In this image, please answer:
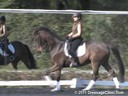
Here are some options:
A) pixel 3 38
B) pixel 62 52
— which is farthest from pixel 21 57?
pixel 62 52

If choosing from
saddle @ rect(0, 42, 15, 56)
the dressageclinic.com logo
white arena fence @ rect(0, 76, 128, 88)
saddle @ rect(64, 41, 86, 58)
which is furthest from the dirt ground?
saddle @ rect(0, 42, 15, 56)

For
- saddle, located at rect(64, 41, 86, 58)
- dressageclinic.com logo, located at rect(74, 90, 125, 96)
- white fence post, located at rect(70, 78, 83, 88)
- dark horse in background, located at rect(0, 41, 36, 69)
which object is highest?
saddle, located at rect(64, 41, 86, 58)

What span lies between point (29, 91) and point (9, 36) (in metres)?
2.14

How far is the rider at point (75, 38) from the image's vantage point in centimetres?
1502

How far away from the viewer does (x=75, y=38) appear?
49.4 feet

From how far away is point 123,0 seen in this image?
23125 mm

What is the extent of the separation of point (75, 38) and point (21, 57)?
1.99 metres

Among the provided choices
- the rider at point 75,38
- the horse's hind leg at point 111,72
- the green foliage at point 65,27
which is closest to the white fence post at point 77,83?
the rider at point 75,38

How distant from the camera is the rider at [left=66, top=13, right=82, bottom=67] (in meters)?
15.0

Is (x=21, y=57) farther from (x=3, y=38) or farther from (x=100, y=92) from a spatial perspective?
(x=100, y=92)

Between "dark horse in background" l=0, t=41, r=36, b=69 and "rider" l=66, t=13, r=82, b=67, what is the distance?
1472 millimetres

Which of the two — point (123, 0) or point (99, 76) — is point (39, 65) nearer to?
point (99, 76)

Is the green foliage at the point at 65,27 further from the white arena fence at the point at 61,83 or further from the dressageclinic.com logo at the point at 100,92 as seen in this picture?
the dressageclinic.com logo at the point at 100,92

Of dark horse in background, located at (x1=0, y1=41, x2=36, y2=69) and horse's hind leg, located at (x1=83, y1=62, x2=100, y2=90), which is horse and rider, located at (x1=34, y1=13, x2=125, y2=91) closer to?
horse's hind leg, located at (x1=83, y1=62, x2=100, y2=90)
